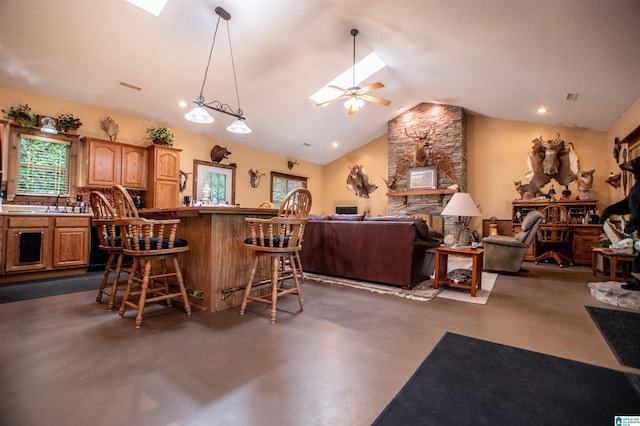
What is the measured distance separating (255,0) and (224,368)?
4.34 metres

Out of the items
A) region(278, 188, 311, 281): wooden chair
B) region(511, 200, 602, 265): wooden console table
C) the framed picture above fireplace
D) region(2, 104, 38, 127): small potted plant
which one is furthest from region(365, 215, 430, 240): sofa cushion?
region(2, 104, 38, 127): small potted plant

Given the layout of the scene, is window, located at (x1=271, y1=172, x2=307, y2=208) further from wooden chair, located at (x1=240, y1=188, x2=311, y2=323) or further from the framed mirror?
wooden chair, located at (x1=240, y1=188, x2=311, y2=323)

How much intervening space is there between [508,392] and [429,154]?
23.2ft

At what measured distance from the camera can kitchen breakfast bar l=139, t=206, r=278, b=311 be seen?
256 centimetres

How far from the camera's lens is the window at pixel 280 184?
829 cm

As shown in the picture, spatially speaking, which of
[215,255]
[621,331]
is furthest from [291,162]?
[621,331]

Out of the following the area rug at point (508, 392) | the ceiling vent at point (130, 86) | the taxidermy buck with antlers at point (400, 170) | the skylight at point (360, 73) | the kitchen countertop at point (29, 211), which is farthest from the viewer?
the taxidermy buck with antlers at point (400, 170)

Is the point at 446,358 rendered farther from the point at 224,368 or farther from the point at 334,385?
the point at 224,368

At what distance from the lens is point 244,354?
68.9 inches

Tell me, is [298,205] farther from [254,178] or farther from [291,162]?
[291,162]

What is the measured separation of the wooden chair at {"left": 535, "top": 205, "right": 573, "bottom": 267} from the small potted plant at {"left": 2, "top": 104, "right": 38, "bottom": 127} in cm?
896

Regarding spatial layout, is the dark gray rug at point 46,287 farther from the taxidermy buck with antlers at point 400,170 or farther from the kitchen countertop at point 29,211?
the taxidermy buck with antlers at point 400,170

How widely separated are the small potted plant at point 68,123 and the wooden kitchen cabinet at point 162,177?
1.07m

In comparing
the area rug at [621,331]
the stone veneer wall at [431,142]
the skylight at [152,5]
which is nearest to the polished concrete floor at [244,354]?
the area rug at [621,331]
